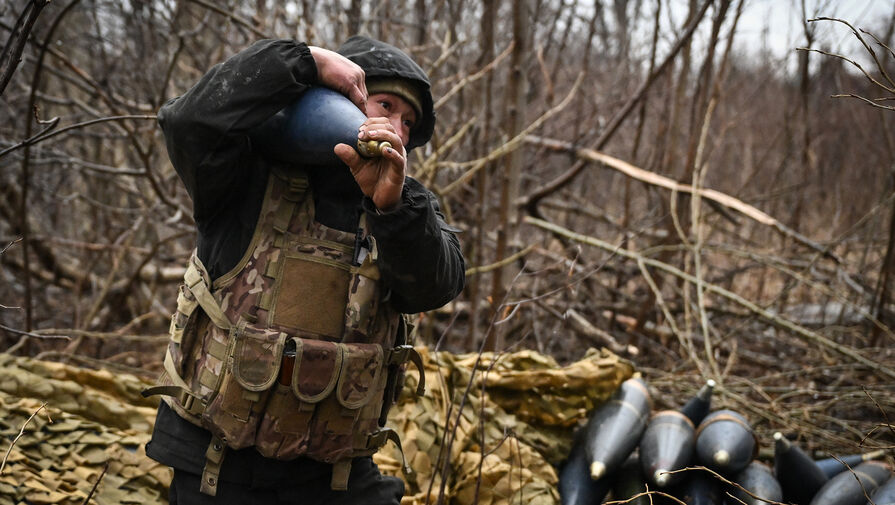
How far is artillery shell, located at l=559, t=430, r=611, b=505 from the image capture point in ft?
9.04

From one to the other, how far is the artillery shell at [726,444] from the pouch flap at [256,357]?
1777 mm

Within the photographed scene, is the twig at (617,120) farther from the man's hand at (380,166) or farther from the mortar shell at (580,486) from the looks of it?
the man's hand at (380,166)

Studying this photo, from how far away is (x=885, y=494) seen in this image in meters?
2.53

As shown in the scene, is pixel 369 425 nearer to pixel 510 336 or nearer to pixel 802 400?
pixel 802 400

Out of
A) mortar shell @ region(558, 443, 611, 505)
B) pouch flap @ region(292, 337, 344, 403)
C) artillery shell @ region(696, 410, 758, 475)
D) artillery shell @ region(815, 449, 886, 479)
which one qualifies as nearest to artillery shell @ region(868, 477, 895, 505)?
artillery shell @ region(815, 449, 886, 479)

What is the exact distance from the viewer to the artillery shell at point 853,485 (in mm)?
2586

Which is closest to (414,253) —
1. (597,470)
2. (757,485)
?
(597,470)

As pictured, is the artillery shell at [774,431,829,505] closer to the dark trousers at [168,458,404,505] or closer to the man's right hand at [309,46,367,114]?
the dark trousers at [168,458,404,505]

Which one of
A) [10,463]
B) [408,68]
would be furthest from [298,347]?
[10,463]

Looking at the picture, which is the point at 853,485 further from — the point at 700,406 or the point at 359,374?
the point at 359,374

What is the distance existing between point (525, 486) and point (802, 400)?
2343 mm

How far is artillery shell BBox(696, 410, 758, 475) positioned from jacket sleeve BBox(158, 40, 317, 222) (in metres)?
2.06

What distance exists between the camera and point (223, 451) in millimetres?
1799

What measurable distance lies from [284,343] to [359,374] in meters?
0.22
